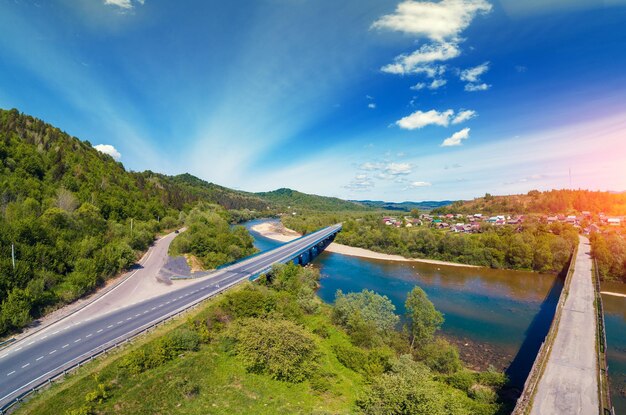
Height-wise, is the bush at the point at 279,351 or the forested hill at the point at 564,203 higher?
the forested hill at the point at 564,203

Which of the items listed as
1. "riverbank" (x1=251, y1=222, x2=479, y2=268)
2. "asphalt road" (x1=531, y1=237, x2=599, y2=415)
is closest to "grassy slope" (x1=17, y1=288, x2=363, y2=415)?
"asphalt road" (x1=531, y1=237, x2=599, y2=415)

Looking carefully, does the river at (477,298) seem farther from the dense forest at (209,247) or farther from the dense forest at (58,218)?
the dense forest at (58,218)

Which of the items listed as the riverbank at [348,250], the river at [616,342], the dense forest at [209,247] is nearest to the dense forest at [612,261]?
the river at [616,342]

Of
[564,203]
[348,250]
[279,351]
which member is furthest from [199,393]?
[564,203]

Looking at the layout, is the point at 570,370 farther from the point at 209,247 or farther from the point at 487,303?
the point at 209,247

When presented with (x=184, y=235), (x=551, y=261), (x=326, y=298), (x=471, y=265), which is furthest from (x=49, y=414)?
(x=551, y=261)
